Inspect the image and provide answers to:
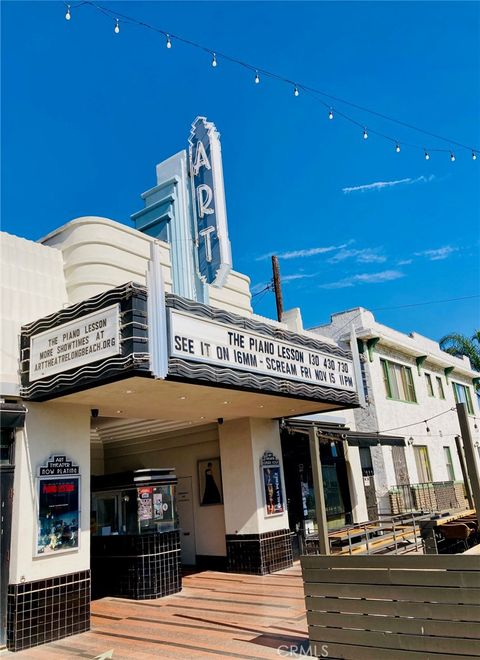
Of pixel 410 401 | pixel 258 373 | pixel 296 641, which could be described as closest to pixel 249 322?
pixel 258 373

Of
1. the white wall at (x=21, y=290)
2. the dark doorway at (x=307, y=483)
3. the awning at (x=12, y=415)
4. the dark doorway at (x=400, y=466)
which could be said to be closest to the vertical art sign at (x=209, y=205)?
the white wall at (x=21, y=290)

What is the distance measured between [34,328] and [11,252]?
1.47 m

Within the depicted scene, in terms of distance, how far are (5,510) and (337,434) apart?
8.20 metres

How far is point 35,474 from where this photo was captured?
7.98 meters

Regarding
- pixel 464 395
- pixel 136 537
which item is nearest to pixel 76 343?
pixel 136 537

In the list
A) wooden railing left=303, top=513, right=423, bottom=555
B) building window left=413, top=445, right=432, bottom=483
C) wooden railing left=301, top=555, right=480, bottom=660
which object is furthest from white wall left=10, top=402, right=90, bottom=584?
building window left=413, top=445, right=432, bottom=483

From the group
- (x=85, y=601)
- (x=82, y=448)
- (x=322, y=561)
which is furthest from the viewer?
(x=82, y=448)

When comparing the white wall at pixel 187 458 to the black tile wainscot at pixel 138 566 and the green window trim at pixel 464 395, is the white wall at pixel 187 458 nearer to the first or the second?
the black tile wainscot at pixel 138 566

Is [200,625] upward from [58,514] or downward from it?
downward

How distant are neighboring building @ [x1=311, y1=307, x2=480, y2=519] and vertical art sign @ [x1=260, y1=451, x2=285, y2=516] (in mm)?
4519

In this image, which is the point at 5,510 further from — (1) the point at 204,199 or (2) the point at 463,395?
(2) the point at 463,395

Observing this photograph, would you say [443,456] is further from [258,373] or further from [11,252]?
[11,252]

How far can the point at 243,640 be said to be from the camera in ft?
23.3

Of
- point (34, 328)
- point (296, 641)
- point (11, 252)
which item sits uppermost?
point (11, 252)
